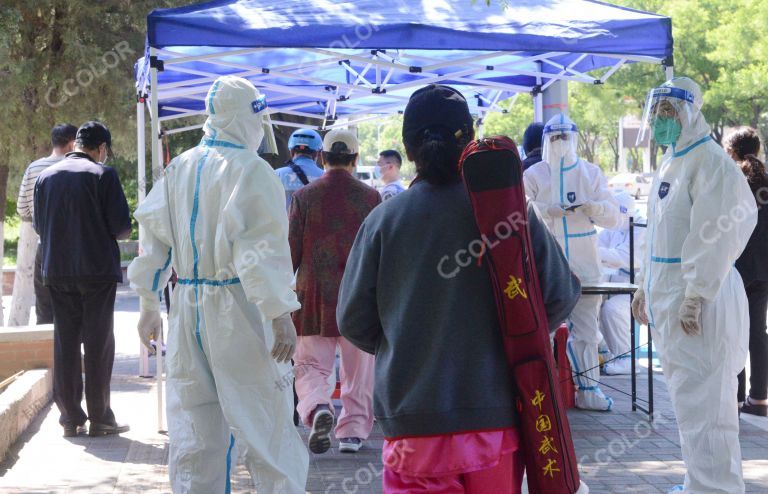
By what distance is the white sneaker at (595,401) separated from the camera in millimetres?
7836

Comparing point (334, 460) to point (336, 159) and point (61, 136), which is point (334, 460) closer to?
point (336, 159)

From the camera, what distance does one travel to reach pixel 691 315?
16.1 feet

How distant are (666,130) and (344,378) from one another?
8.73 ft

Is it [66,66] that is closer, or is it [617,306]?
[617,306]

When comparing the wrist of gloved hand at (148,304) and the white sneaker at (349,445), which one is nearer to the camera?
the wrist of gloved hand at (148,304)

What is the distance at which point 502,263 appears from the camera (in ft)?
9.86

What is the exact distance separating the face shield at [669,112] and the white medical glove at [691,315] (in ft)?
2.81

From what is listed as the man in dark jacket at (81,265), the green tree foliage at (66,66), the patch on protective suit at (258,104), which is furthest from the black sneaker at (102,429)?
the green tree foliage at (66,66)

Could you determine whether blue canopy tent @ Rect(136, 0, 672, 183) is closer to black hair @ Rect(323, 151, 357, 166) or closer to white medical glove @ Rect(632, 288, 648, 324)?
black hair @ Rect(323, 151, 357, 166)

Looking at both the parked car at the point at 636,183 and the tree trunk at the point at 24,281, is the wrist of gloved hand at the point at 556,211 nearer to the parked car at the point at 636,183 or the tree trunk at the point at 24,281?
the tree trunk at the point at 24,281

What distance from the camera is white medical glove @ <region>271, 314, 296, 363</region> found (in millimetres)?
4461

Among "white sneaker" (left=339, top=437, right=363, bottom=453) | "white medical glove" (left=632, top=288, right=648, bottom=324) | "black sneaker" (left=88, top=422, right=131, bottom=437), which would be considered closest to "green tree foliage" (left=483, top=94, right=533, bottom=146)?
"black sneaker" (left=88, top=422, right=131, bottom=437)

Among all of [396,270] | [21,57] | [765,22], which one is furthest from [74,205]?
[765,22]

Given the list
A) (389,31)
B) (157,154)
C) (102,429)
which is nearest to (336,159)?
(389,31)
